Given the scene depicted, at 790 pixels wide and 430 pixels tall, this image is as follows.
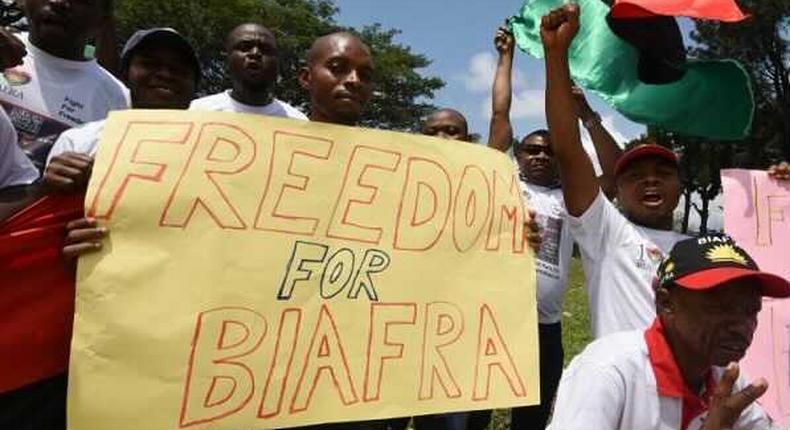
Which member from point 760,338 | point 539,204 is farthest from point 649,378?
point 539,204

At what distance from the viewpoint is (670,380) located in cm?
195

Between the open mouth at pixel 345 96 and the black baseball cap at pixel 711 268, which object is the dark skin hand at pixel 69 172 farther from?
the black baseball cap at pixel 711 268

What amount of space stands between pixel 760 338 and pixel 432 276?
1.47 meters

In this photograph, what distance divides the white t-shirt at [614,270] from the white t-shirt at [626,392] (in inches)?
25.0

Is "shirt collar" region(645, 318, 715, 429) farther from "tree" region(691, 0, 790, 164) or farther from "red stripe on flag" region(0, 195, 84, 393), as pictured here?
"tree" region(691, 0, 790, 164)

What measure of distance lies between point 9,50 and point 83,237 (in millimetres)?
578

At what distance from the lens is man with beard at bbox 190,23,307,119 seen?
3.80 meters

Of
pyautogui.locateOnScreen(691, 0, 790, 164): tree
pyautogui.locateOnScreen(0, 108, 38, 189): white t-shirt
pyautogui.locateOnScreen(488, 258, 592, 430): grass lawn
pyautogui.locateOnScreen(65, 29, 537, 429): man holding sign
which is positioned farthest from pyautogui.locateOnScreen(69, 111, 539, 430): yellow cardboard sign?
pyautogui.locateOnScreen(691, 0, 790, 164): tree

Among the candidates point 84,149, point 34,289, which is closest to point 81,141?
point 84,149

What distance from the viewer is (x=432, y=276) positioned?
2371 millimetres

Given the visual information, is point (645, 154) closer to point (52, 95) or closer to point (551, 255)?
point (551, 255)

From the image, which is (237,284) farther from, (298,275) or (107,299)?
(107,299)

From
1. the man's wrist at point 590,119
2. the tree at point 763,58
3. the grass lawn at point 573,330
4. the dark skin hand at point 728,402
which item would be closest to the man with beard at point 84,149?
the dark skin hand at point 728,402

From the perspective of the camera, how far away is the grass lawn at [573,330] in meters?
5.25
